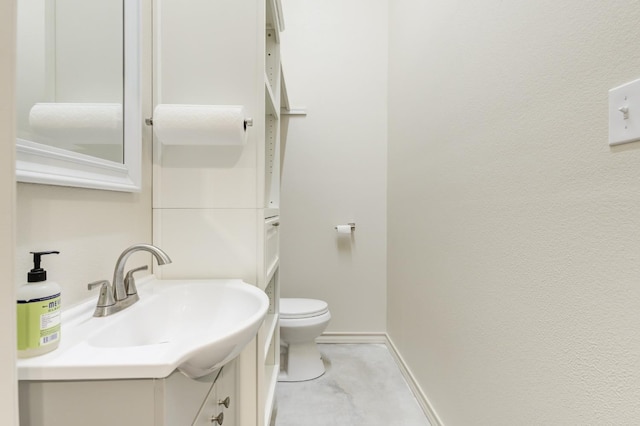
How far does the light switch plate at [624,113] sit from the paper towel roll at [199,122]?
0.92m

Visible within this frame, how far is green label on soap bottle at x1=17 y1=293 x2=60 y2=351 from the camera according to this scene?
1.75 ft

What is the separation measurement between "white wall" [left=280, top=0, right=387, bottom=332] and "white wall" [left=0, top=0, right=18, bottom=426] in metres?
2.07

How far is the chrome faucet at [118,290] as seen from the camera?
2.52 ft

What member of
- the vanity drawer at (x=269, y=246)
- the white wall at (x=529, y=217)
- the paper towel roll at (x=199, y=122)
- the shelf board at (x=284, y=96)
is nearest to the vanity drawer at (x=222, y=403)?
the vanity drawer at (x=269, y=246)

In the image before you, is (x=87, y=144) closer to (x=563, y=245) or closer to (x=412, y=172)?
(x=563, y=245)

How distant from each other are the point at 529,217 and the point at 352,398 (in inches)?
54.2

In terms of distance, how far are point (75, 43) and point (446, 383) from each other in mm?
1723

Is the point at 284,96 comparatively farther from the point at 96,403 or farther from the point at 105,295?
the point at 96,403

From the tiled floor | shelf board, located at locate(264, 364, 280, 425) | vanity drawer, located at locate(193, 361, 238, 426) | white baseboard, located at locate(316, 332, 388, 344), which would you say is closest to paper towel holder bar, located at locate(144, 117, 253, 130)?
vanity drawer, located at locate(193, 361, 238, 426)

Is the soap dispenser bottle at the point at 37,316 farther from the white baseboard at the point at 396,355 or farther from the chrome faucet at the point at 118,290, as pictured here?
the white baseboard at the point at 396,355

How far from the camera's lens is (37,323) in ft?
1.77

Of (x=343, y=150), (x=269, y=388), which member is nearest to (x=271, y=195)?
(x=343, y=150)

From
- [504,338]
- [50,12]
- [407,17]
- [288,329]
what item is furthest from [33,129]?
[407,17]

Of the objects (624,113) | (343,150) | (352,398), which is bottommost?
(352,398)
